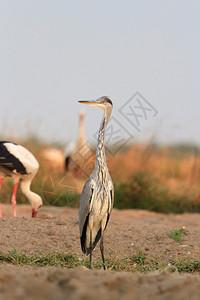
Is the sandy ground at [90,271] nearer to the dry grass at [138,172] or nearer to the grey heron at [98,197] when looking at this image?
the grey heron at [98,197]

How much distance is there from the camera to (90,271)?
3.46 m

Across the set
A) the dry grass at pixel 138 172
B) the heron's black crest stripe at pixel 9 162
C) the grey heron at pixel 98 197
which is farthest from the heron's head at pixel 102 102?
the dry grass at pixel 138 172

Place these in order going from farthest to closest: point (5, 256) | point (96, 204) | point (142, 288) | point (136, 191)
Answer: point (136, 191)
point (5, 256)
point (96, 204)
point (142, 288)

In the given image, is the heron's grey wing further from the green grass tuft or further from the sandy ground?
the sandy ground

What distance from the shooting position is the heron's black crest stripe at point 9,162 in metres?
7.78

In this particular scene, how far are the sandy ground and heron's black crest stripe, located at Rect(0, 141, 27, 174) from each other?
58.7 inches

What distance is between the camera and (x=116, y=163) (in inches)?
449

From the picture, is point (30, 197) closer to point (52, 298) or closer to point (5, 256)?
point (5, 256)

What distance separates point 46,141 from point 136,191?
8.43 ft

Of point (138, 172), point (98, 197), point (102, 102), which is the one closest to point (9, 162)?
point (102, 102)

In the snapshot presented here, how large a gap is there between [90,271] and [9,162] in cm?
466

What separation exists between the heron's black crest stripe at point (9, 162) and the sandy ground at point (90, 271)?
58.7 inches

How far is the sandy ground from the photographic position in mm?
2416

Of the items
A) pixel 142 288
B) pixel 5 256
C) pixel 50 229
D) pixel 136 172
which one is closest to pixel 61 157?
pixel 136 172
